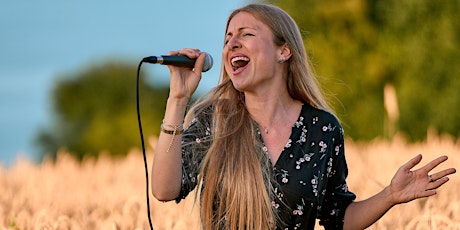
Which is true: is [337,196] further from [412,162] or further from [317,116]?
[412,162]

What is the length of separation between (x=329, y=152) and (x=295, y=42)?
1.69 feet

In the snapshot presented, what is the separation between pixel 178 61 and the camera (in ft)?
12.2

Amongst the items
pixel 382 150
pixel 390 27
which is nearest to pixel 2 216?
pixel 382 150

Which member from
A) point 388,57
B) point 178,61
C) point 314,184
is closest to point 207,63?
point 178,61

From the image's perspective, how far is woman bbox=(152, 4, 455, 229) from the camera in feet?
13.1

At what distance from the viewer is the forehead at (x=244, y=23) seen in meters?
4.08

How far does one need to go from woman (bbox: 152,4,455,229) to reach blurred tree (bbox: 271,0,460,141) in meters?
19.4

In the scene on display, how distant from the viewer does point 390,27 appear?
25.2 metres

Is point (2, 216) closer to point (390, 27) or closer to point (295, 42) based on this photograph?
point (295, 42)

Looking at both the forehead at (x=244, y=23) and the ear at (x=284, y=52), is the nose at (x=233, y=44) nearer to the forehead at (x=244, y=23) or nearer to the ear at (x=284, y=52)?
the forehead at (x=244, y=23)

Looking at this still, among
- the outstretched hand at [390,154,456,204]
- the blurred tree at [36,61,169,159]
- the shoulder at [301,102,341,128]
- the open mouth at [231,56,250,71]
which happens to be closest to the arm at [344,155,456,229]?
the outstretched hand at [390,154,456,204]

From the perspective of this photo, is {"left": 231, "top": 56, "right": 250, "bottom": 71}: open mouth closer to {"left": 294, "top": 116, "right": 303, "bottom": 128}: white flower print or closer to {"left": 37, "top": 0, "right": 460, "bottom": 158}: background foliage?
{"left": 294, "top": 116, "right": 303, "bottom": 128}: white flower print

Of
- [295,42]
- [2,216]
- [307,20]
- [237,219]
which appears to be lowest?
[2,216]

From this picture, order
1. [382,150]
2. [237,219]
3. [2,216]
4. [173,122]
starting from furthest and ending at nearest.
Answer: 1. [382,150]
2. [2,216]
3. [237,219]
4. [173,122]
